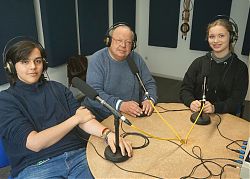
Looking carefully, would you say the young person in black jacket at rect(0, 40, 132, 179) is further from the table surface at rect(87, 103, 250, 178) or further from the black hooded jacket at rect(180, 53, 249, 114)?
the black hooded jacket at rect(180, 53, 249, 114)

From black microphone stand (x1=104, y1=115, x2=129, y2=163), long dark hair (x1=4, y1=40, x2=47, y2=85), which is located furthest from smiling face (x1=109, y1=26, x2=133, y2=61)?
black microphone stand (x1=104, y1=115, x2=129, y2=163)

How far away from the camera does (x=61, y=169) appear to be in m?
1.24

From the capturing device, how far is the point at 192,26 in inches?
160

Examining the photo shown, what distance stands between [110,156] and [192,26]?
3.48 meters

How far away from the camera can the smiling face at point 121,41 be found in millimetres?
1746

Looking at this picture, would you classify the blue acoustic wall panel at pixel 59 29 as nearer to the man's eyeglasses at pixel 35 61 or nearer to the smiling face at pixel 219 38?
the man's eyeglasses at pixel 35 61

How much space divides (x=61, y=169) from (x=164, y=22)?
3.62 meters

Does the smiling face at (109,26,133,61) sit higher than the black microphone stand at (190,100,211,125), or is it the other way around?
the smiling face at (109,26,133,61)

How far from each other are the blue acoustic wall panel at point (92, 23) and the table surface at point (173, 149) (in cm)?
236

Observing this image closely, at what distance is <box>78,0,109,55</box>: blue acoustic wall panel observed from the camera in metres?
3.49

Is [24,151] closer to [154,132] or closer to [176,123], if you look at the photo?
[154,132]

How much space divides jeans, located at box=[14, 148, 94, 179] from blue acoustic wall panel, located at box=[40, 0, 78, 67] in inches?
81.0

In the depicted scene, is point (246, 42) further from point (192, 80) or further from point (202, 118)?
point (202, 118)

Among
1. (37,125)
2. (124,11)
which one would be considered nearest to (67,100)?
(37,125)
